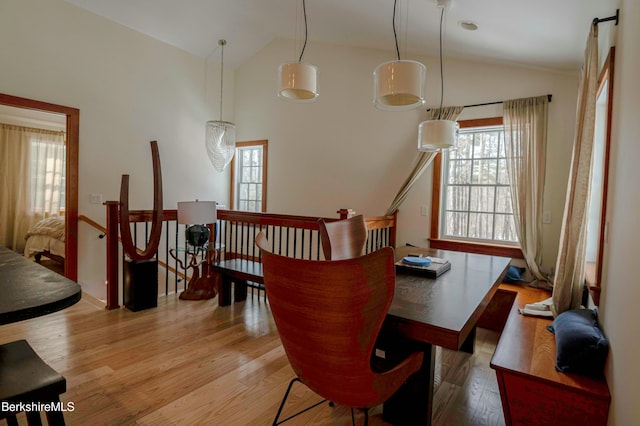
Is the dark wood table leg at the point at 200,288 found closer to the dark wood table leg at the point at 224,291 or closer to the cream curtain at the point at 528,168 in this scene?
Answer: the dark wood table leg at the point at 224,291

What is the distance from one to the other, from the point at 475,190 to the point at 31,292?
4.22 meters

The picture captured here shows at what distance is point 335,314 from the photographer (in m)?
1.23

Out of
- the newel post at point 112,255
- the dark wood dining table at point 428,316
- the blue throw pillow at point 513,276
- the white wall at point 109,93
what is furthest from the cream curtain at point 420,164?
the white wall at point 109,93

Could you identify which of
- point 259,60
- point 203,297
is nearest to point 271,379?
point 203,297

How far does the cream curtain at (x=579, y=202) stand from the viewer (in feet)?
7.52

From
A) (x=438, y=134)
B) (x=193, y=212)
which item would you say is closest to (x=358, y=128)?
(x=438, y=134)

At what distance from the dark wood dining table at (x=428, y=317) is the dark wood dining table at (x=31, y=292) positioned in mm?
1167

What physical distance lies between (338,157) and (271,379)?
3.54 metres

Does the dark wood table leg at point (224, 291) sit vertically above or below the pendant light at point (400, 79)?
below

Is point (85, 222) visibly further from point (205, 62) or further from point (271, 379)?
point (271, 379)

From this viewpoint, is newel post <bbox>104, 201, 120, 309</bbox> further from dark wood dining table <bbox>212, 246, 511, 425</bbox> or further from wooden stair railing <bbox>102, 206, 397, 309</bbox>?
dark wood dining table <bbox>212, 246, 511, 425</bbox>

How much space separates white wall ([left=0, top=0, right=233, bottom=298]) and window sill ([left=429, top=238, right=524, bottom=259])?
Answer: 402cm

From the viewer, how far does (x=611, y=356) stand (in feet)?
5.44

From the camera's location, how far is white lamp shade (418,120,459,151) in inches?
101
